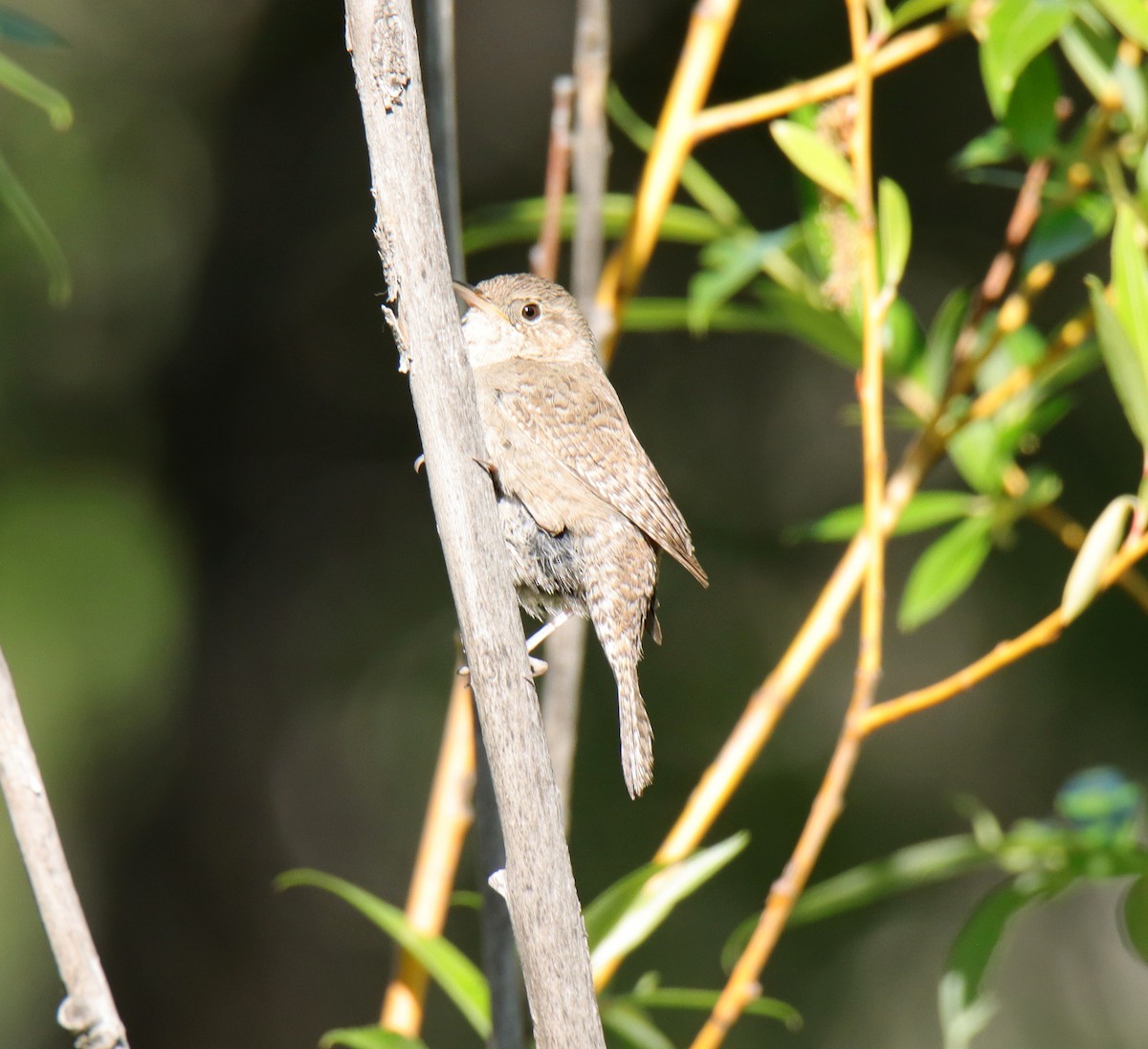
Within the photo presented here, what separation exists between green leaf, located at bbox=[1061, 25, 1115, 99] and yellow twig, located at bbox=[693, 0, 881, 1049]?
0.48m

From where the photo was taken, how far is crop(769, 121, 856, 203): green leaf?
1.73m

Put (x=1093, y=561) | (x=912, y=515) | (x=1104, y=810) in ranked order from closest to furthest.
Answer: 1. (x=1093, y=561)
2. (x=1104, y=810)
3. (x=912, y=515)

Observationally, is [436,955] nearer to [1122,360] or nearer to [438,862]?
[438,862]

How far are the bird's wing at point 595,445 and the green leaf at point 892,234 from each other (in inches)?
27.4

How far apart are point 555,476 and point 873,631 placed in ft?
3.06

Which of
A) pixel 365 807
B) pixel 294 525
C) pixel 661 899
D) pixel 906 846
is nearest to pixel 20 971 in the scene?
pixel 365 807

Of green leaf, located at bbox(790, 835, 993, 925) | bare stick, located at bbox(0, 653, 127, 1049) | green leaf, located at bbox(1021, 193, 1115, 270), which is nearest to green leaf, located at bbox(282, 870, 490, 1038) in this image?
green leaf, located at bbox(790, 835, 993, 925)

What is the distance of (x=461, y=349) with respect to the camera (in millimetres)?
1239

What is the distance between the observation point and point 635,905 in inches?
67.4

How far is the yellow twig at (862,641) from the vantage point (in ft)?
5.18

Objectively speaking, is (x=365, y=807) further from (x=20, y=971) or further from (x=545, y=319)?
(x=545, y=319)

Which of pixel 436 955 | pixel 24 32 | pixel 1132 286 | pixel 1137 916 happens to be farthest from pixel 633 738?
pixel 24 32

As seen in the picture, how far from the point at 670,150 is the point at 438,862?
103cm

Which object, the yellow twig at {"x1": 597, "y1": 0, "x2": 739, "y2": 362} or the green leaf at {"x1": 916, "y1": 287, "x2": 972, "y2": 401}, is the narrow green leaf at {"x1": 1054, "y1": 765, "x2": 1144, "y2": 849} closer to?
the green leaf at {"x1": 916, "y1": 287, "x2": 972, "y2": 401}
